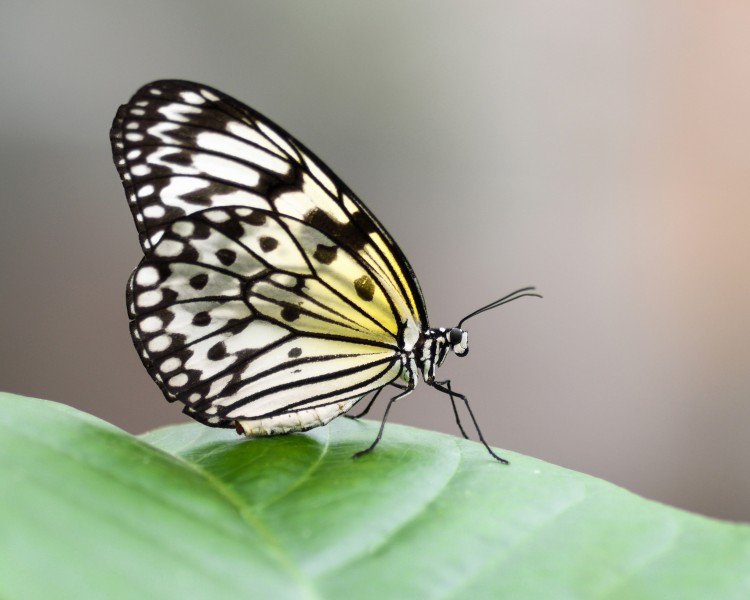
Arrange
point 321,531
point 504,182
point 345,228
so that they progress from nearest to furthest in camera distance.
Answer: point 321,531, point 345,228, point 504,182

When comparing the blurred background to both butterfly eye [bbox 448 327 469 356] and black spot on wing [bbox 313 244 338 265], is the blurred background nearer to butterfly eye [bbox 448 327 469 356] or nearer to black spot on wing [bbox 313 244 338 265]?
butterfly eye [bbox 448 327 469 356]

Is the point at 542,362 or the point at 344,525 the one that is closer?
the point at 344,525

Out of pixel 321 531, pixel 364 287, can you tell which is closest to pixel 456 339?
pixel 364 287

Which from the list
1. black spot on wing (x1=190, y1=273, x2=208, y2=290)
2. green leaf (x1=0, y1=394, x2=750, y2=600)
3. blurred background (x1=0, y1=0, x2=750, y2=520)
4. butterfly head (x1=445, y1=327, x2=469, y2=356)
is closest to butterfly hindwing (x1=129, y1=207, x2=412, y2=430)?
black spot on wing (x1=190, y1=273, x2=208, y2=290)

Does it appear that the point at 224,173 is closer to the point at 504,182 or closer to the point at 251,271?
the point at 251,271

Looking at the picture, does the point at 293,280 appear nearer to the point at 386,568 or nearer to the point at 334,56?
the point at 386,568

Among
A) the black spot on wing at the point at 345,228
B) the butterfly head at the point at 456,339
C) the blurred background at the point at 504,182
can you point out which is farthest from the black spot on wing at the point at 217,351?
the blurred background at the point at 504,182

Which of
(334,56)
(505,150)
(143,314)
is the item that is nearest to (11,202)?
(334,56)
